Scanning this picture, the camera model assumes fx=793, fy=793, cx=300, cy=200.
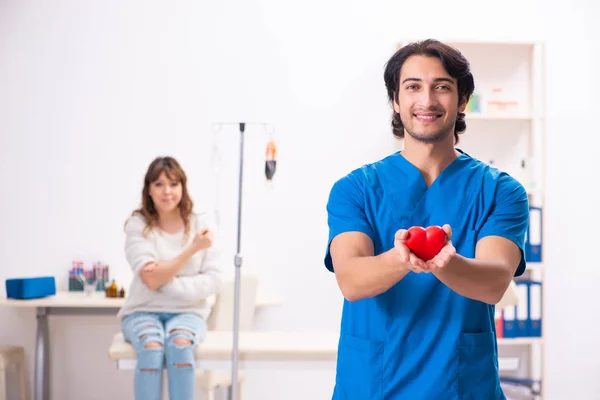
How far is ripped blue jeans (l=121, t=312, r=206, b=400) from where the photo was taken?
2.71m

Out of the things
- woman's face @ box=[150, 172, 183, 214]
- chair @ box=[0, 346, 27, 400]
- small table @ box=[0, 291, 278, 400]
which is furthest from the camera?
chair @ box=[0, 346, 27, 400]

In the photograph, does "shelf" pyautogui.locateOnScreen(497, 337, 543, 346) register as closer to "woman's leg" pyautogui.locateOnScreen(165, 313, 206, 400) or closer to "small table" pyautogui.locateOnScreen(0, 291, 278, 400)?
"small table" pyautogui.locateOnScreen(0, 291, 278, 400)

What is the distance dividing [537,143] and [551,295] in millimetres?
770

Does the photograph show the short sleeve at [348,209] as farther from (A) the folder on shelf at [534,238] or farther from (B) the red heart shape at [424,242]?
(A) the folder on shelf at [534,238]

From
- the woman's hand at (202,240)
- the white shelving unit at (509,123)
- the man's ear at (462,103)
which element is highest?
the white shelving unit at (509,123)

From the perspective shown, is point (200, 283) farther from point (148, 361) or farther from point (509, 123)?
point (509, 123)

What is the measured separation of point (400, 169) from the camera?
125cm

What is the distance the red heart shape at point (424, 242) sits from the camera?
953 millimetres

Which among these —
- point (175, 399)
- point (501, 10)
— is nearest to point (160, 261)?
point (175, 399)

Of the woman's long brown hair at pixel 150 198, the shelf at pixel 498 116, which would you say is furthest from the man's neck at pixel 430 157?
the shelf at pixel 498 116

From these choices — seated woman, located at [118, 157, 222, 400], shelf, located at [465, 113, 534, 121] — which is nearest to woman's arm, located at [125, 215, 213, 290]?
seated woman, located at [118, 157, 222, 400]

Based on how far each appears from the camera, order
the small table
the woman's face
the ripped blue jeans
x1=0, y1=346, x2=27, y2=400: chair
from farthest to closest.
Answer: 1. x1=0, y1=346, x2=27, y2=400: chair
2. the small table
3. the woman's face
4. the ripped blue jeans

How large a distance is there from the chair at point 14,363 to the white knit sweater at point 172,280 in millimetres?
898

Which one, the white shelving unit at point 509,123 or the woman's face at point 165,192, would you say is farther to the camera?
the white shelving unit at point 509,123
